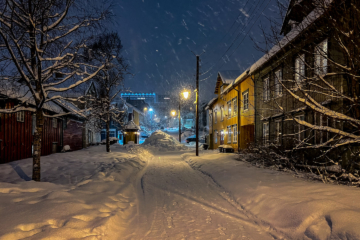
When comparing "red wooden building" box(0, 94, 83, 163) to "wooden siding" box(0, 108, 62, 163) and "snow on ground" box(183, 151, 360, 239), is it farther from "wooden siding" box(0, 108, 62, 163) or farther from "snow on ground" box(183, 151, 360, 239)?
"snow on ground" box(183, 151, 360, 239)

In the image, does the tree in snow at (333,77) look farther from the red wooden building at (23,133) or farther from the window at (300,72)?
→ the red wooden building at (23,133)

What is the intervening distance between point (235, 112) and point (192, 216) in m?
17.5

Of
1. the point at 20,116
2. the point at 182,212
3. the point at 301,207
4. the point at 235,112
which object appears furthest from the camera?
the point at 235,112

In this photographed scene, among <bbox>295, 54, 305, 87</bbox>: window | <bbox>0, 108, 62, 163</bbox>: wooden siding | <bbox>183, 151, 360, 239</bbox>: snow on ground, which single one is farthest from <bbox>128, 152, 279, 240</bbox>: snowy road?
<bbox>0, 108, 62, 163</bbox>: wooden siding

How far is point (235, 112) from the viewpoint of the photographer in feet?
70.6

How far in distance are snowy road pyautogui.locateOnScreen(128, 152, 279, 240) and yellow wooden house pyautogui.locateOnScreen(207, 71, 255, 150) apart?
9.18m

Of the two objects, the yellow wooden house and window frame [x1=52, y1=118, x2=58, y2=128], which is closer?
the yellow wooden house

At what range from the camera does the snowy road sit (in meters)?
4.21

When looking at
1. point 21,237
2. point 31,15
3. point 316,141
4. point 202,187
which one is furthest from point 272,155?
point 31,15

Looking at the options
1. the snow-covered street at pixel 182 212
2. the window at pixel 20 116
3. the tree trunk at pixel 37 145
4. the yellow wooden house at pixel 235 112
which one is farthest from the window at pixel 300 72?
the window at pixel 20 116

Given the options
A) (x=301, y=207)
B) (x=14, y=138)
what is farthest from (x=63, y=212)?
(x=14, y=138)

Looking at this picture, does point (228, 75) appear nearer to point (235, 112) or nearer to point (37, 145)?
point (235, 112)

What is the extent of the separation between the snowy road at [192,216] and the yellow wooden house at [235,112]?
30.1 feet

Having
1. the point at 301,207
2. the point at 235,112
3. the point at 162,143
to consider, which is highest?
the point at 235,112
